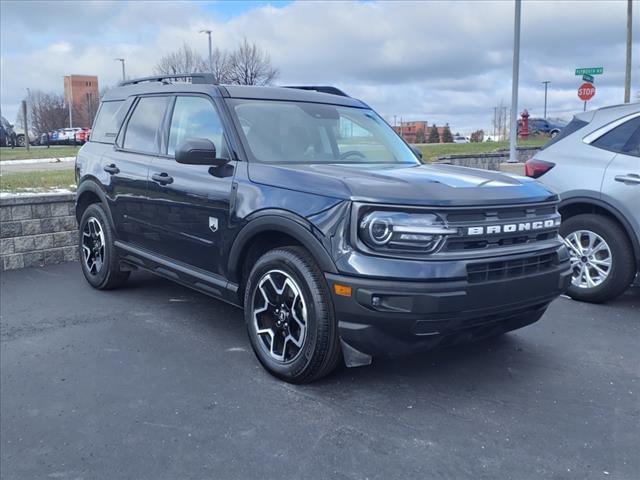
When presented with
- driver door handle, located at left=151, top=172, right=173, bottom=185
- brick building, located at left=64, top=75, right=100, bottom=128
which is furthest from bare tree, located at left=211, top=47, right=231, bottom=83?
driver door handle, located at left=151, top=172, right=173, bottom=185

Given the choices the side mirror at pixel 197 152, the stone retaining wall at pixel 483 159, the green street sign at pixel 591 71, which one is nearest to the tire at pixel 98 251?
the side mirror at pixel 197 152

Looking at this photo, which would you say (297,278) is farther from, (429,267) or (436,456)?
(436,456)

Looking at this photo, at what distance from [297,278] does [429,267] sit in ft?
2.62

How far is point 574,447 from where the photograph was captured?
2986 millimetres

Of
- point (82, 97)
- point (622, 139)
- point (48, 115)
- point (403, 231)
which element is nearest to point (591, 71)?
point (622, 139)

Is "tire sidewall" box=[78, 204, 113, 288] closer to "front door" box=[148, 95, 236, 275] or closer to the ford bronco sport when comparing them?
the ford bronco sport

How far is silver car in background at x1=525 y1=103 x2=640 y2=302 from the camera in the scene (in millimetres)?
5211

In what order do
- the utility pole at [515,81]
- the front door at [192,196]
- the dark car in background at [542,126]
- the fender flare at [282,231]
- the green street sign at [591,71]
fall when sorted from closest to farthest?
the fender flare at [282,231]
the front door at [192,196]
the utility pole at [515,81]
the green street sign at [591,71]
the dark car in background at [542,126]

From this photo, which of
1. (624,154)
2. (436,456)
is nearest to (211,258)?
(436,456)

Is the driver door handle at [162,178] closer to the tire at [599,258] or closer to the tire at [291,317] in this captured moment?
the tire at [291,317]

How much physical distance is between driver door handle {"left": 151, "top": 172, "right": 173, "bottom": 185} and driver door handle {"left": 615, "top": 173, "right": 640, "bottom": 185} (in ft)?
12.3

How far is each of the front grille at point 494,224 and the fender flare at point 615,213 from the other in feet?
5.76

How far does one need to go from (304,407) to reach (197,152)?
5.79 feet

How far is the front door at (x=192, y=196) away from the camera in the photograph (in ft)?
13.7
